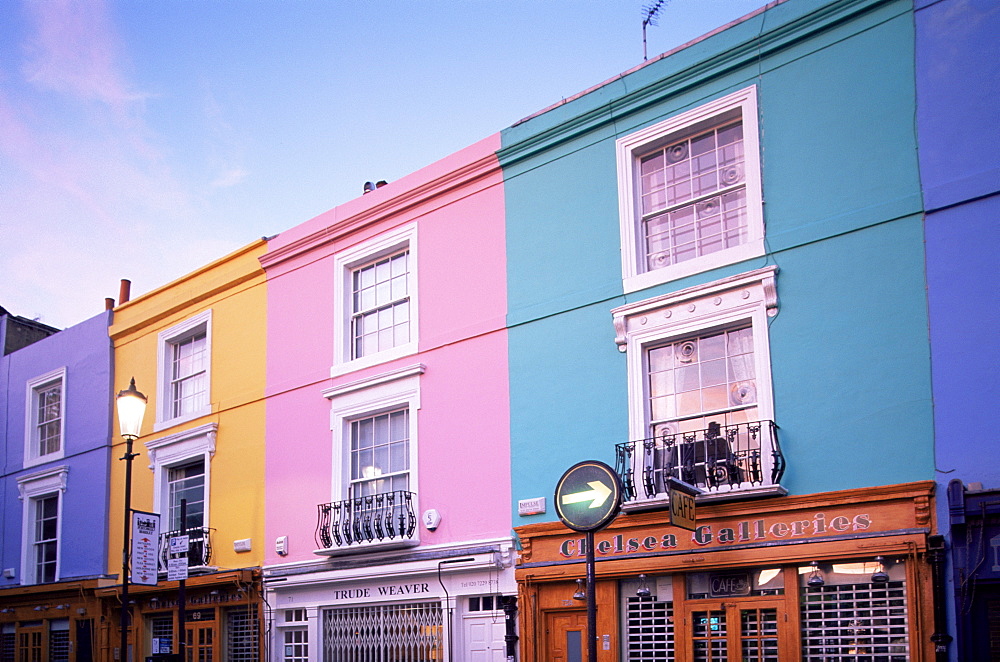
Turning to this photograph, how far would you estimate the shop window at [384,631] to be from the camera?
14.5 m

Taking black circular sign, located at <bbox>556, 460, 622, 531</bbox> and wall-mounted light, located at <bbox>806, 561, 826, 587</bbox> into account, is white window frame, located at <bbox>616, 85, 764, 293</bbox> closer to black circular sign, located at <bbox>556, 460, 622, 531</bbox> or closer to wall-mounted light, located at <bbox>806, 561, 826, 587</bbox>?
black circular sign, located at <bbox>556, 460, 622, 531</bbox>

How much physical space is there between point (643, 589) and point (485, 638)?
2615mm

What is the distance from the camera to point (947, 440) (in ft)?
33.9

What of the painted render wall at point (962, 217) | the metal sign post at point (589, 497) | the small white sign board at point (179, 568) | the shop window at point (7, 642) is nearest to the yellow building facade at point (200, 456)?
the small white sign board at point (179, 568)

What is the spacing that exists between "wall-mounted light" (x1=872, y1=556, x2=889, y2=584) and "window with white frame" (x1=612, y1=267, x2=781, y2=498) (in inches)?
50.4

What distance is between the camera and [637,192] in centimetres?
1348

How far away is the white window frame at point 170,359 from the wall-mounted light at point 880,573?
12.1 metres

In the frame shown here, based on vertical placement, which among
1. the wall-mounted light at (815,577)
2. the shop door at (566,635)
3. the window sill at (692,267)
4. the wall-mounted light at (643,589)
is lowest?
the shop door at (566,635)

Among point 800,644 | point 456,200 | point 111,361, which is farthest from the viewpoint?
point 111,361

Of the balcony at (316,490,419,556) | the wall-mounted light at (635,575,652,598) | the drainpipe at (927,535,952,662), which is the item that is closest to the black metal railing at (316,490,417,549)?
the balcony at (316,490,419,556)

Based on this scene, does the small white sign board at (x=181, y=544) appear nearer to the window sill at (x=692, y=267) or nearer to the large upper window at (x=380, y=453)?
the large upper window at (x=380, y=453)

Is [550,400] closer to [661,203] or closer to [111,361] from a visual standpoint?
[661,203]

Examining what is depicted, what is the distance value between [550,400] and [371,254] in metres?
4.35

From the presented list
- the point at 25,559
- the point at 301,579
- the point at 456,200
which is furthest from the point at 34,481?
the point at 456,200
